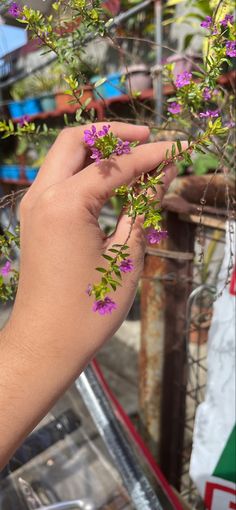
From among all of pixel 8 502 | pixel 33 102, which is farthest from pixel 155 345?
pixel 33 102

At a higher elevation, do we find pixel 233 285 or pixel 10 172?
pixel 10 172

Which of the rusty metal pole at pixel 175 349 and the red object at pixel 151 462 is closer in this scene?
the red object at pixel 151 462

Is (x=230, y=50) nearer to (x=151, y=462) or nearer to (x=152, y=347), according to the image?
(x=152, y=347)

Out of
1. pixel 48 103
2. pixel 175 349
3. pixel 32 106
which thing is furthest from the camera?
pixel 32 106

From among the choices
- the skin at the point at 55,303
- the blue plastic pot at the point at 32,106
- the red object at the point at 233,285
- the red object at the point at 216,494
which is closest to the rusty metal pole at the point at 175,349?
the red object at the point at 233,285

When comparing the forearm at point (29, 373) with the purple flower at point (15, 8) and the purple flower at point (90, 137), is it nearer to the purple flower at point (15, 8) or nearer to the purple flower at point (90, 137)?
the purple flower at point (90, 137)

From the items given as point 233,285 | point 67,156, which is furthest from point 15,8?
point 233,285

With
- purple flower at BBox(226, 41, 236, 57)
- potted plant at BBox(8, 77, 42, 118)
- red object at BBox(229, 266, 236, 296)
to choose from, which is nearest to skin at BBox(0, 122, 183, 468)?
purple flower at BBox(226, 41, 236, 57)
